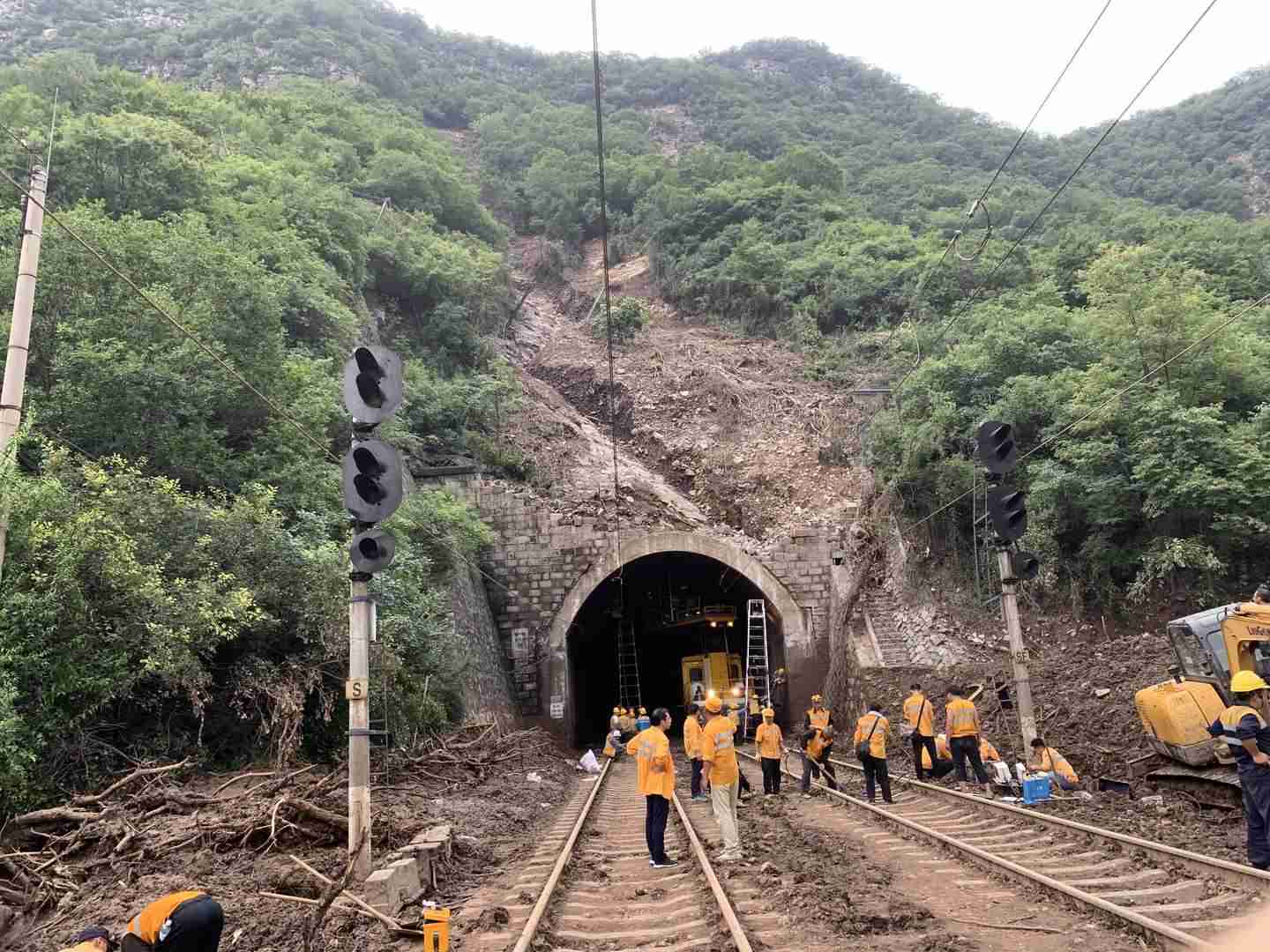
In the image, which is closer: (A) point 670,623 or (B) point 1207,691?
(B) point 1207,691

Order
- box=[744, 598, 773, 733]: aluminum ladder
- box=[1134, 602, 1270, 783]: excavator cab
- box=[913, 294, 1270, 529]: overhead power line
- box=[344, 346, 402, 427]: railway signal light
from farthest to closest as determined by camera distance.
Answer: box=[744, 598, 773, 733]: aluminum ladder < box=[1134, 602, 1270, 783]: excavator cab < box=[913, 294, 1270, 529]: overhead power line < box=[344, 346, 402, 427]: railway signal light

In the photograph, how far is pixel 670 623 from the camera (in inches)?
1046

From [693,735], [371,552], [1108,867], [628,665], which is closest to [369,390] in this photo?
[371,552]

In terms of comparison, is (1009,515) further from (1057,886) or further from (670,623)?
(670,623)

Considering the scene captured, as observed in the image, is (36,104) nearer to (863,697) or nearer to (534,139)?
(863,697)

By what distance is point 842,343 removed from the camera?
109 ft

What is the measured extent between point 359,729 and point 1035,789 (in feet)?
23.4

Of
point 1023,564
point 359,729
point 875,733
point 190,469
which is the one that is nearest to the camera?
point 359,729

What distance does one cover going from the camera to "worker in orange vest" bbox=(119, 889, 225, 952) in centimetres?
327

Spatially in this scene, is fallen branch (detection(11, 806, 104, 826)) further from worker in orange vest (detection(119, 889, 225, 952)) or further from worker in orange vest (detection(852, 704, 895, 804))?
worker in orange vest (detection(852, 704, 895, 804))

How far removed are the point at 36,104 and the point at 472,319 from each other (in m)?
13.8

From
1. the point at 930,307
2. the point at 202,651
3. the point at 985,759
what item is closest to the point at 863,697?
the point at 985,759

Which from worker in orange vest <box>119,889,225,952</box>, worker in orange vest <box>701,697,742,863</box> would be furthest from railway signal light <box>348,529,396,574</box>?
worker in orange vest <box>701,697,742,863</box>

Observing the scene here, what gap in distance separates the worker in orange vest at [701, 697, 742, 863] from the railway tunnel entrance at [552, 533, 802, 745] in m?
11.2
